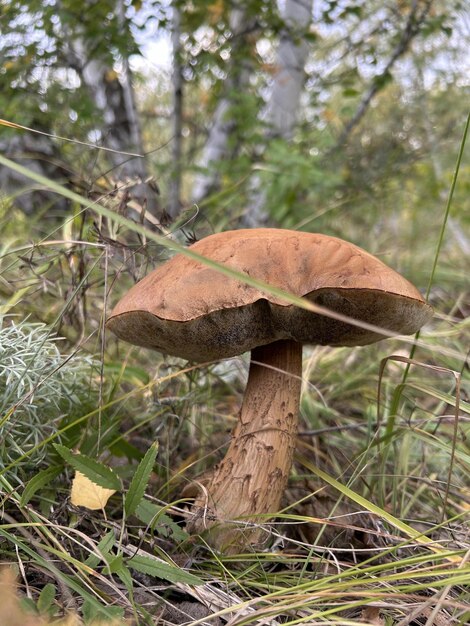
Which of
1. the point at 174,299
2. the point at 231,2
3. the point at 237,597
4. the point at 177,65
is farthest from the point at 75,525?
the point at 231,2

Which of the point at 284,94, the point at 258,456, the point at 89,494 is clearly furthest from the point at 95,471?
the point at 284,94

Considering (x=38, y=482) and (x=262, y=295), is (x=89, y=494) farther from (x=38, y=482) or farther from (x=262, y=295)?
(x=262, y=295)

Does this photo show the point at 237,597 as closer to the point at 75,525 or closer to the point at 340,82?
the point at 75,525

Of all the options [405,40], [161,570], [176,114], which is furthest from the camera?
[176,114]

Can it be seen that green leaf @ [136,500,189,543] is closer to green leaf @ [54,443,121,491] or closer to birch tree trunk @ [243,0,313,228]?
green leaf @ [54,443,121,491]

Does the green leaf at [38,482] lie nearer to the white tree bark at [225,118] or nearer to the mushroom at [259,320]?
the mushroom at [259,320]

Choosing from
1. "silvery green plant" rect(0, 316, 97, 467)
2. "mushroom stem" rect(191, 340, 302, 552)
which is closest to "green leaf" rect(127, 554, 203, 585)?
"mushroom stem" rect(191, 340, 302, 552)
